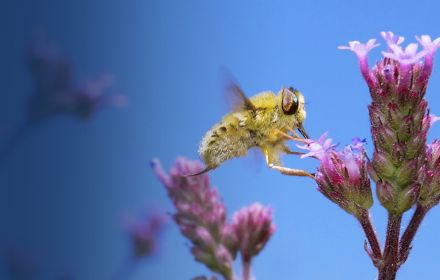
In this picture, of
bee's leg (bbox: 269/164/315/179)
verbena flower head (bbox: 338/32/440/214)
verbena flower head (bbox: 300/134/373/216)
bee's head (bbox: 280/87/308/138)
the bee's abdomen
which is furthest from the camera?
the bee's abdomen

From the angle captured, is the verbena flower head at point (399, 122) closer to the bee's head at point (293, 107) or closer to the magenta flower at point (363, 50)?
the magenta flower at point (363, 50)

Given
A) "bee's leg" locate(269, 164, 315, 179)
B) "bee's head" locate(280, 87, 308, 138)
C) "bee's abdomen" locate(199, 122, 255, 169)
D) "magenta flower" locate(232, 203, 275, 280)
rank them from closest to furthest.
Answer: "bee's leg" locate(269, 164, 315, 179) → "bee's head" locate(280, 87, 308, 138) → "bee's abdomen" locate(199, 122, 255, 169) → "magenta flower" locate(232, 203, 275, 280)

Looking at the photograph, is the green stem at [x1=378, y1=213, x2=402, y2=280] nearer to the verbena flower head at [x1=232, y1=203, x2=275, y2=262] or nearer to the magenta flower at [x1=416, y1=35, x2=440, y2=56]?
the magenta flower at [x1=416, y1=35, x2=440, y2=56]

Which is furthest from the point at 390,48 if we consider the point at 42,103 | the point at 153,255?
the point at 153,255

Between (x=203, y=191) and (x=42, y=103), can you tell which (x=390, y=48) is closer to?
(x=203, y=191)

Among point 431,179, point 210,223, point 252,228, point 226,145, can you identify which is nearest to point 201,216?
point 210,223

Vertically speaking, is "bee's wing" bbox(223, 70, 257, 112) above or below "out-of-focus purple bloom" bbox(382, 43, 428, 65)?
above

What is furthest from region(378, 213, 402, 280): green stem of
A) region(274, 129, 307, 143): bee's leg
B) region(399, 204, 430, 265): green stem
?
region(274, 129, 307, 143): bee's leg
